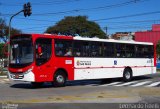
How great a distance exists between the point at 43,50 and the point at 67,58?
6.42 ft

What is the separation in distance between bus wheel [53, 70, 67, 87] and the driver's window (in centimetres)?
127

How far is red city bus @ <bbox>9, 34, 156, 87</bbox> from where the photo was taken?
2256 centimetres

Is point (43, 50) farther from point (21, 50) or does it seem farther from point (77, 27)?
point (77, 27)

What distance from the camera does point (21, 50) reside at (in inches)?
906

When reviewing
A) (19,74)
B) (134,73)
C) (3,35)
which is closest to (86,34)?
(3,35)

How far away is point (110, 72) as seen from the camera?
27.5 metres

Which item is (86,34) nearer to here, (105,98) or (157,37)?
(157,37)

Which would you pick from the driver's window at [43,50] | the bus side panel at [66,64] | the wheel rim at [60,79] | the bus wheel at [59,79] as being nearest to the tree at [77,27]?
the bus side panel at [66,64]

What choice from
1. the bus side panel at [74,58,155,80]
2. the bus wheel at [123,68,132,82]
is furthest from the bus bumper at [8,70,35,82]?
the bus wheel at [123,68,132,82]

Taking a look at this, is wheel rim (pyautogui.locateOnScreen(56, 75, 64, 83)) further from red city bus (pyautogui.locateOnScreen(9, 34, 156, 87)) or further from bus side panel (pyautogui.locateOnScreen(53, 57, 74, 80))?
bus side panel (pyautogui.locateOnScreen(53, 57, 74, 80))

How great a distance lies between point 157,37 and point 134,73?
251 ft

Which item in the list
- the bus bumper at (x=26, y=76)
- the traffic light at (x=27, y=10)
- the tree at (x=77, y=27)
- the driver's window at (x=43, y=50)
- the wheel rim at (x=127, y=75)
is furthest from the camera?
the tree at (x=77, y=27)

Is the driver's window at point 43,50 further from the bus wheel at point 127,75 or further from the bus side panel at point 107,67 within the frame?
the bus wheel at point 127,75

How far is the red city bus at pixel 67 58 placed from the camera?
888 inches
